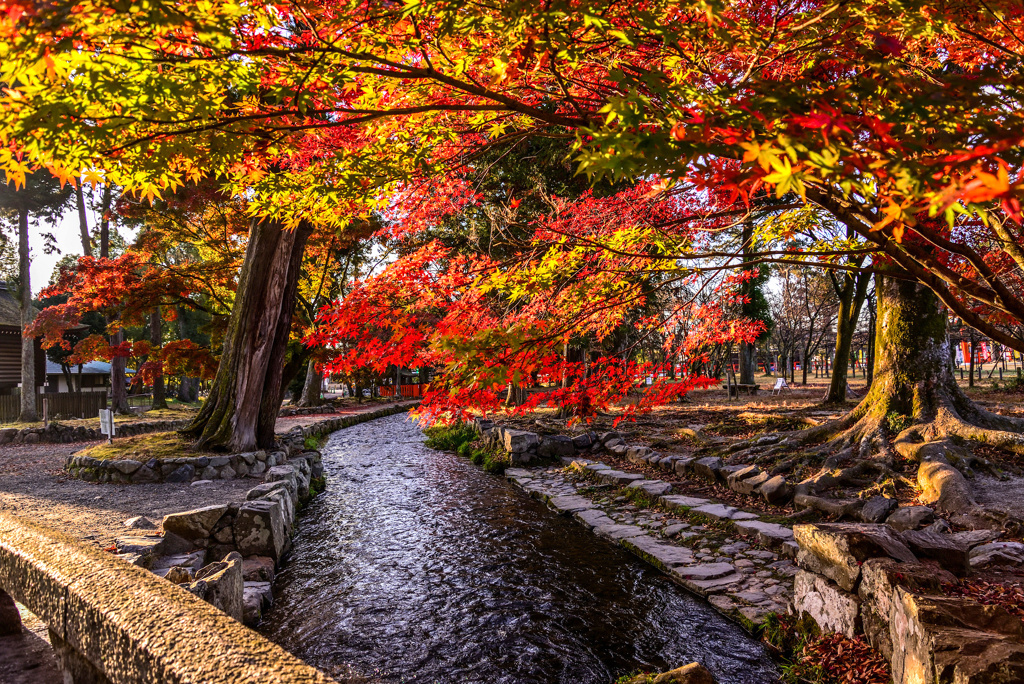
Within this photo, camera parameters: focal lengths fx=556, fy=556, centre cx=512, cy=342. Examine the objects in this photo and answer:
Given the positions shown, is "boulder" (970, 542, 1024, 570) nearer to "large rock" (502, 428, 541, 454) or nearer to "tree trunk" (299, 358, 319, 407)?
"large rock" (502, 428, 541, 454)

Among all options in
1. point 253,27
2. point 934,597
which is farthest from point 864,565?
point 253,27

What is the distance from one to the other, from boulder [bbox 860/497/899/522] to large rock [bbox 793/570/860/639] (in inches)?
83.0

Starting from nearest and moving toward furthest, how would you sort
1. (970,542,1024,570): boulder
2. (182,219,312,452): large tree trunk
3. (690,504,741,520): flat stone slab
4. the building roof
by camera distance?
(970,542,1024,570): boulder → (690,504,741,520): flat stone slab → (182,219,312,452): large tree trunk → the building roof

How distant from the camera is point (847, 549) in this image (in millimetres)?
4016

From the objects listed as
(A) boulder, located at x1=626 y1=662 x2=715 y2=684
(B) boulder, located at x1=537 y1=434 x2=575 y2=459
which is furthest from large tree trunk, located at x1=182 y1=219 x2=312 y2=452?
(A) boulder, located at x1=626 y1=662 x2=715 y2=684

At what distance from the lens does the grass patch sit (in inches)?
394

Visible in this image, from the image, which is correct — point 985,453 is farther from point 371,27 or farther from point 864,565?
point 371,27

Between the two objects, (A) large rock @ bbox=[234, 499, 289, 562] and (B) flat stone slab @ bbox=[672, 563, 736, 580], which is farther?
(A) large rock @ bbox=[234, 499, 289, 562]

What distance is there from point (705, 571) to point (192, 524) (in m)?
5.49

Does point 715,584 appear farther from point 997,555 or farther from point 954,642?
point 954,642

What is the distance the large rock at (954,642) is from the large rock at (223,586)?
4.41 metres

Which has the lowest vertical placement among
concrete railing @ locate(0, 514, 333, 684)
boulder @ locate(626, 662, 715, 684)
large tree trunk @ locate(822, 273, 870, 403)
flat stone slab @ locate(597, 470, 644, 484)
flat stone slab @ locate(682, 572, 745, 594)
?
flat stone slab @ locate(682, 572, 745, 594)

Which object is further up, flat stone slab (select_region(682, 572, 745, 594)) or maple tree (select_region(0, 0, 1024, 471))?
maple tree (select_region(0, 0, 1024, 471))

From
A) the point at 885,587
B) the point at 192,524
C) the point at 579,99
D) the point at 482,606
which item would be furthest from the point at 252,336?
the point at 885,587
